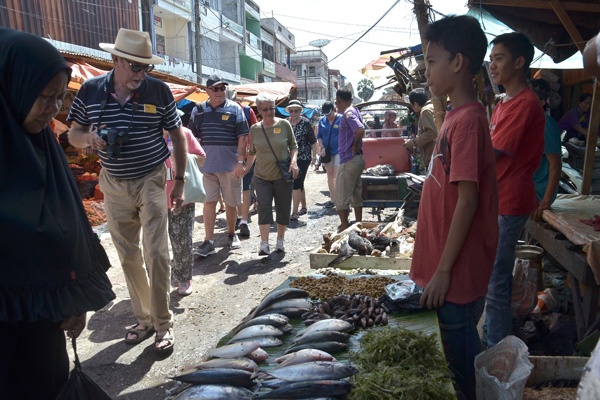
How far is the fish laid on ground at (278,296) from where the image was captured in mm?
3182

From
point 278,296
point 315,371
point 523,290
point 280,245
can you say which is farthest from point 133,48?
point 280,245

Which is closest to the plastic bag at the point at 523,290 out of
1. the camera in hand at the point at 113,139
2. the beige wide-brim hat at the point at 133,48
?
the camera in hand at the point at 113,139

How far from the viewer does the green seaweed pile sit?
1969 millimetres

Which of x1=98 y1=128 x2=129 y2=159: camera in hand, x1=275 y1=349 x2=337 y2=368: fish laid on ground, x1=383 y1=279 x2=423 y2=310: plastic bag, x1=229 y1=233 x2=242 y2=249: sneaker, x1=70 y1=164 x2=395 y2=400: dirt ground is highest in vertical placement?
x1=98 y1=128 x2=129 y2=159: camera in hand

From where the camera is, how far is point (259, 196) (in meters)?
6.95

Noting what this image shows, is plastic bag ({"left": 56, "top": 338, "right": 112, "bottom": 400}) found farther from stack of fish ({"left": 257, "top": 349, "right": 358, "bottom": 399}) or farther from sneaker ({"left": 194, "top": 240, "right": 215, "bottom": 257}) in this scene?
sneaker ({"left": 194, "top": 240, "right": 215, "bottom": 257})

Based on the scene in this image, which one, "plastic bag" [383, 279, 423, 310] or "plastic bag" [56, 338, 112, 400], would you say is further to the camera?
"plastic bag" [383, 279, 423, 310]

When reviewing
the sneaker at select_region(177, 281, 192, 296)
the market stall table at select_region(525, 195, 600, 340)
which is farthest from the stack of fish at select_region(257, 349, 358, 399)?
the sneaker at select_region(177, 281, 192, 296)

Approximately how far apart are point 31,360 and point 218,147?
16.6 ft

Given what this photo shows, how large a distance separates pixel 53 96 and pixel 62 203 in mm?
461

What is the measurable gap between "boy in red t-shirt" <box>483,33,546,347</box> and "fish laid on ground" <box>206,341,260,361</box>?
190 centimetres

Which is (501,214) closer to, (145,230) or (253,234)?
(145,230)

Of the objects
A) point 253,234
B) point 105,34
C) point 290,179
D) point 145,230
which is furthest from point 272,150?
point 105,34

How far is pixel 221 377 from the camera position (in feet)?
7.25
